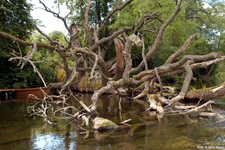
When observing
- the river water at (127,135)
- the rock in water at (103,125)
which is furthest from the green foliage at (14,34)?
the rock in water at (103,125)

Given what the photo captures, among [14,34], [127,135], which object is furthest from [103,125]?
[14,34]

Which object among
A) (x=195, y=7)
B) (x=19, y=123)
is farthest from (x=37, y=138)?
(x=195, y=7)

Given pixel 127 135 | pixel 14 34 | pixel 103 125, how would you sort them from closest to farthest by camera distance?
pixel 127 135, pixel 103 125, pixel 14 34

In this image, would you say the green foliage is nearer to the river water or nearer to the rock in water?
the river water

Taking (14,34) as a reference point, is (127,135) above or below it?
below

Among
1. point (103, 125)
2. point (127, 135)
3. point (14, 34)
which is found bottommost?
point (127, 135)

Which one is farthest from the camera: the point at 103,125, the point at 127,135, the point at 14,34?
the point at 14,34

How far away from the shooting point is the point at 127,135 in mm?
5281

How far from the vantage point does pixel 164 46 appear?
19.5 metres

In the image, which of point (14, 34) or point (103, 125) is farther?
point (14, 34)

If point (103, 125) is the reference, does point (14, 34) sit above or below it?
above

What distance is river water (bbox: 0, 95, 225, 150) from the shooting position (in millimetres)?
4566

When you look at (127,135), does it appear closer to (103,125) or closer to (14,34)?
(103,125)

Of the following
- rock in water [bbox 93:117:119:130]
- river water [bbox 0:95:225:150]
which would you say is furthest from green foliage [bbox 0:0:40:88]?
rock in water [bbox 93:117:119:130]
